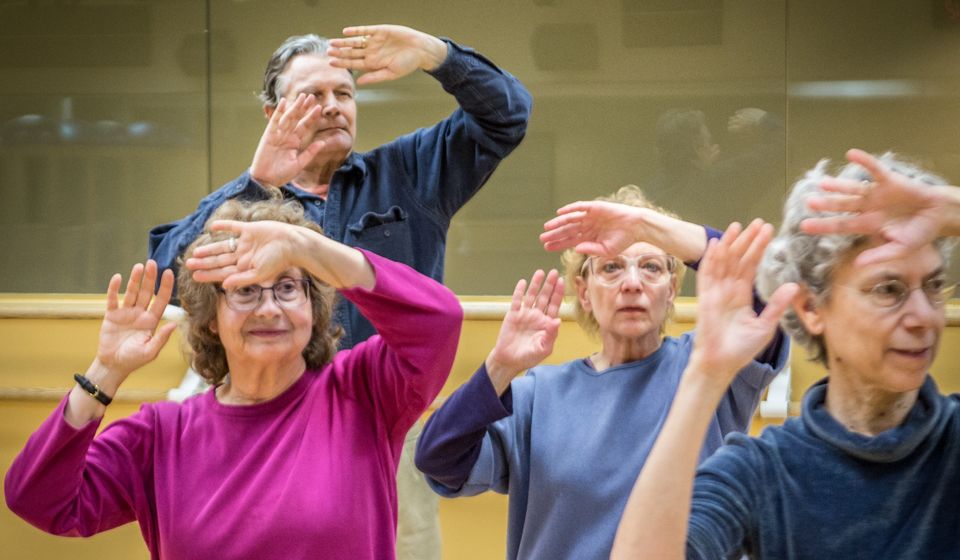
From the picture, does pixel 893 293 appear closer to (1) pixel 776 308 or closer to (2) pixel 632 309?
(1) pixel 776 308

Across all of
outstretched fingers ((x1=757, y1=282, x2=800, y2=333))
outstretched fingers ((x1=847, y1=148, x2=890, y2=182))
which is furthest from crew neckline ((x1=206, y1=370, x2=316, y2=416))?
outstretched fingers ((x1=847, y1=148, x2=890, y2=182))

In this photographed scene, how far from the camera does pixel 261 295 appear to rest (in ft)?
6.54

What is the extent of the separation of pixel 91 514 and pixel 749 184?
2.28 metres

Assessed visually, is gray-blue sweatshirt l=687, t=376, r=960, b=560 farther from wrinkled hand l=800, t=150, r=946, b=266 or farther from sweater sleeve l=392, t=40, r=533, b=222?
sweater sleeve l=392, t=40, r=533, b=222

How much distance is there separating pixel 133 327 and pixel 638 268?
0.92m

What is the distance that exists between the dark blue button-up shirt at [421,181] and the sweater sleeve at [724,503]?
3.60 feet

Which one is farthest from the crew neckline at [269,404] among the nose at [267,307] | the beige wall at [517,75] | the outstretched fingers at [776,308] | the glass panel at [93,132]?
the glass panel at [93,132]

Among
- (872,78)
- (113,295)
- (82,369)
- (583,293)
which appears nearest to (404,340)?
(113,295)

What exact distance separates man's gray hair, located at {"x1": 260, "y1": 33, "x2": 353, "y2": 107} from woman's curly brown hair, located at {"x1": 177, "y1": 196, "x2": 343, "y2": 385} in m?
0.58

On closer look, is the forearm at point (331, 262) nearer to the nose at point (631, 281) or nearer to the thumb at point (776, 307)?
the nose at point (631, 281)

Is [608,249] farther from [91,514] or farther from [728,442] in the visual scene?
[91,514]

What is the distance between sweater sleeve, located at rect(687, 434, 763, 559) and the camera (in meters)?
1.37

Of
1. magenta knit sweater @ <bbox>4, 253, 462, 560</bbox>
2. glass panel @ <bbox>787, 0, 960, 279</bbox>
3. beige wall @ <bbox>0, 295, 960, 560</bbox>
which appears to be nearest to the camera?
magenta knit sweater @ <bbox>4, 253, 462, 560</bbox>

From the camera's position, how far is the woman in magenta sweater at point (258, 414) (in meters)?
1.84
